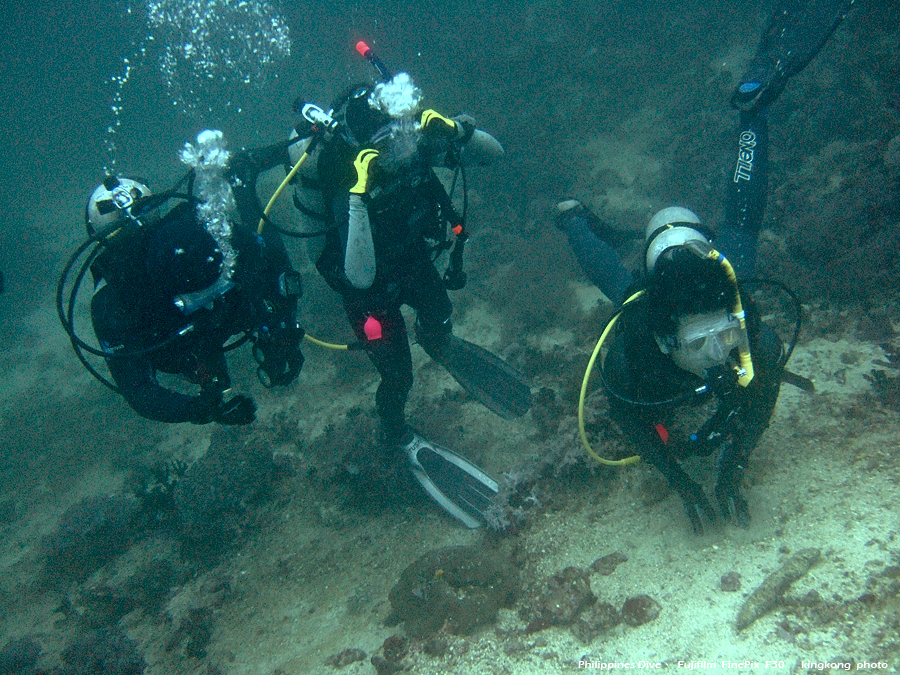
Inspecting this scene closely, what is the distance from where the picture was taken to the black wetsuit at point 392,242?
3.71 metres

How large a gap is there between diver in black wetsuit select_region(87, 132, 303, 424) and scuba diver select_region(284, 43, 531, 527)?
766mm

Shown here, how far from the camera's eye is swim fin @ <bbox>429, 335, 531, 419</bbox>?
5.55m

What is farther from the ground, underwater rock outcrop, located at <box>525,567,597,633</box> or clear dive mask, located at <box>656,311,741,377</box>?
clear dive mask, located at <box>656,311,741,377</box>

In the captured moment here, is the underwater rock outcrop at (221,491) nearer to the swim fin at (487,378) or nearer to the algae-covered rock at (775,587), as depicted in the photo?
the swim fin at (487,378)

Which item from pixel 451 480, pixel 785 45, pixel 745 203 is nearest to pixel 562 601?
pixel 451 480

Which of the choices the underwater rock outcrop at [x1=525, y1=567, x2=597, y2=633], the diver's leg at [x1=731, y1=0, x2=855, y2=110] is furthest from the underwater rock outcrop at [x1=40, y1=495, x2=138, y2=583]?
the diver's leg at [x1=731, y1=0, x2=855, y2=110]

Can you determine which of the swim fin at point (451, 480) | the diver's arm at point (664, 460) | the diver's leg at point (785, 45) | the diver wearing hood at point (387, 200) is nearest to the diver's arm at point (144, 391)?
the diver wearing hood at point (387, 200)

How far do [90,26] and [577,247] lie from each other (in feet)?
160

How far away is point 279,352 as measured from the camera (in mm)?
3867

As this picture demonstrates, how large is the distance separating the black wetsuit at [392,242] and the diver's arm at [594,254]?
1888 mm

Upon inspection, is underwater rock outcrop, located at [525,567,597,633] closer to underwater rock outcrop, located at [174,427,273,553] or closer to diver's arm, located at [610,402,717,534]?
diver's arm, located at [610,402,717,534]

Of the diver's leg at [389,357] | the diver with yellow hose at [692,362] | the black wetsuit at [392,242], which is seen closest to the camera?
the diver with yellow hose at [692,362]

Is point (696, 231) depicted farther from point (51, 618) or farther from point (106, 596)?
point (51, 618)

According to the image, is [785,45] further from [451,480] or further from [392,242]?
[451,480]
